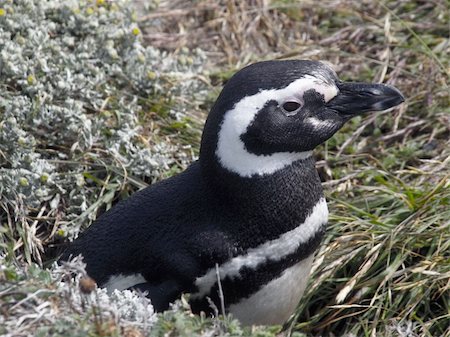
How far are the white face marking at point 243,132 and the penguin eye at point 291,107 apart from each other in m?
0.03

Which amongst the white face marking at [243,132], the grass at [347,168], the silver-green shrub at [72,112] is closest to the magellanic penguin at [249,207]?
the white face marking at [243,132]

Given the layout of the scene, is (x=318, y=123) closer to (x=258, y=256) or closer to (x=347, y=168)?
(x=258, y=256)

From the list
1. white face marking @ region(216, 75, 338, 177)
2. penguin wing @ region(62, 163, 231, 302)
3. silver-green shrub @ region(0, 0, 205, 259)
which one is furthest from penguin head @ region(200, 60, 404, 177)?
silver-green shrub @ region(0, 0, 205, 259)

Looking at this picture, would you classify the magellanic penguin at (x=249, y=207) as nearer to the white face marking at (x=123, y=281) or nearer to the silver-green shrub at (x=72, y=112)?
the white face marking at (x=123, y=281)

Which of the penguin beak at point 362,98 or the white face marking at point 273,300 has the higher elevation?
the penguin beak at point 362,98

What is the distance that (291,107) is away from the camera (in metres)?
3.34

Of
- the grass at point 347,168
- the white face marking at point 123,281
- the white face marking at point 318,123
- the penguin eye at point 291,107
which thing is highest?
the penguin eye at point 291,107

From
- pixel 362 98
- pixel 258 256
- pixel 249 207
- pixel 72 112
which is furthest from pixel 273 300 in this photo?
pixel 72 112

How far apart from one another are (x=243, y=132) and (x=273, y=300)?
59 centimetres

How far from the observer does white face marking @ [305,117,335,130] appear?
11.1 ft

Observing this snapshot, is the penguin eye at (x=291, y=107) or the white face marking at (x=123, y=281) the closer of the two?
the penguin eye at (x=291, y=107)

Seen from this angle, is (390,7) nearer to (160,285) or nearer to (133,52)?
(133,52)

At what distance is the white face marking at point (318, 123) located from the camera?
3.38 m

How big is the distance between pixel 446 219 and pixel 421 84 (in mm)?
1284
